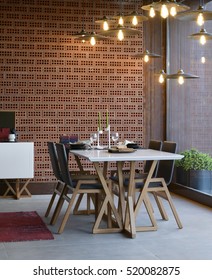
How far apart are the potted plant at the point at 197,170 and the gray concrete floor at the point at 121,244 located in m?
1.34

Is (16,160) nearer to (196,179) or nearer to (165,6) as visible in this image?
(196,179)

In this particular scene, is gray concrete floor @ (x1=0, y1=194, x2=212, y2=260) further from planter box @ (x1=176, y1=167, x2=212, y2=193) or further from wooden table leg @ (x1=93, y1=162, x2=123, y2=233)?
planter box @ (x1=176, y1=167, x2=212, y2=193)

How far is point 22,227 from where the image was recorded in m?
5.98

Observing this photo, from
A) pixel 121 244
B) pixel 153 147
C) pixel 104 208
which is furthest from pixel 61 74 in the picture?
pixel 121 244

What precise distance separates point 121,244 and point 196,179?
10.2ft

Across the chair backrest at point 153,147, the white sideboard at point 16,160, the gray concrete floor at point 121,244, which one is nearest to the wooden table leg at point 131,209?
the gray concrete floor at point 121,244

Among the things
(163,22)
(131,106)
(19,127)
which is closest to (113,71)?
(131,106)

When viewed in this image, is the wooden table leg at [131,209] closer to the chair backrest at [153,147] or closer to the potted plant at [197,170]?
the chair backrest at [153,147]

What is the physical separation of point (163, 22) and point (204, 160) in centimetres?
264

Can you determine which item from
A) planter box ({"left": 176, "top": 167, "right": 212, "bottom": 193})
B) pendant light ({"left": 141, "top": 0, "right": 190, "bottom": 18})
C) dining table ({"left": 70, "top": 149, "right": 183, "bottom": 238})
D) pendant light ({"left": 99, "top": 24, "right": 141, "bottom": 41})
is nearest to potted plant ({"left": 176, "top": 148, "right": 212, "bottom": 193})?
planter box ({"left": 176, "top": 167, "right": 212, "bottom": 193})

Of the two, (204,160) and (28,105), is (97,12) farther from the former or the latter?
(204,160)

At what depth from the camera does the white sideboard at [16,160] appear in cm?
785

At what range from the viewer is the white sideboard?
25.8 feet

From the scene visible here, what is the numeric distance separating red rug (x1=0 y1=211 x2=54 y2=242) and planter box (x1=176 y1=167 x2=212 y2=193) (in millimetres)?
2512
